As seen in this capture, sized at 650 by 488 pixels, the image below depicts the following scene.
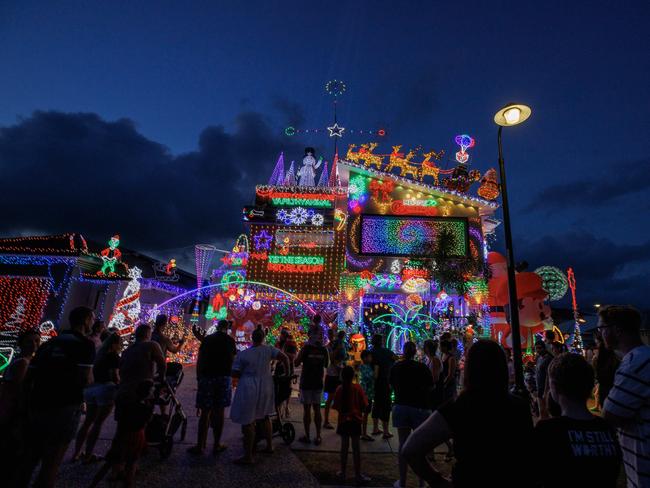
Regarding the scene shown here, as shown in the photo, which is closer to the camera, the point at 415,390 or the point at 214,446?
the point at 415,390

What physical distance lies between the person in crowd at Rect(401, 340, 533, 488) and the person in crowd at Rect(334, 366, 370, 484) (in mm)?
3228

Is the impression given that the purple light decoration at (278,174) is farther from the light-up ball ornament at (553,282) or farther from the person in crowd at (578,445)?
the person in crowd at (578,445)

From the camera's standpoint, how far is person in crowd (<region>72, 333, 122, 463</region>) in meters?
4.98

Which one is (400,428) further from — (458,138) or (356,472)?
(458,138)

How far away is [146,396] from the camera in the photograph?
4359mm

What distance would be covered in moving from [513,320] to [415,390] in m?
2.58

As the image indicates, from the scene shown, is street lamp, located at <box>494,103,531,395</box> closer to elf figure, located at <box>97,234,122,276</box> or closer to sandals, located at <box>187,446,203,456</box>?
sandals, located at <box>187,446,203,456</box>

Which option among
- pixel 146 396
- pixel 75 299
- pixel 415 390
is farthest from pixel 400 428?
pixel 75 299

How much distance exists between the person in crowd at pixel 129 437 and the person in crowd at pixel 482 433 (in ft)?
12.0

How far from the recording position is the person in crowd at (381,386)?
6996 mm

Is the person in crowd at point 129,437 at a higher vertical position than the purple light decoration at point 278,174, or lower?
lower

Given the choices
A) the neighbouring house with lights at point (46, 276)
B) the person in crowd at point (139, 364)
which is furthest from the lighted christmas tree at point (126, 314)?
the person in crowd at point (139, 364)

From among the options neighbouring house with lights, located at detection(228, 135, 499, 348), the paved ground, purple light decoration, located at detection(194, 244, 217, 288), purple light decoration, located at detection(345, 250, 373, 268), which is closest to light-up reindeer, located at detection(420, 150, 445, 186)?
neighbouring house with lights, located at detection(228, 135, 499, 348)

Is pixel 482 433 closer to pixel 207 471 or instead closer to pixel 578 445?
pixel 578 445
